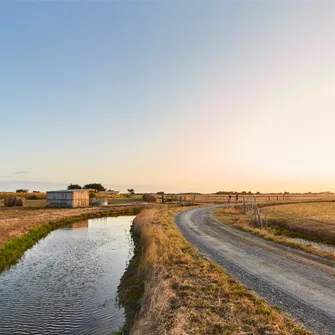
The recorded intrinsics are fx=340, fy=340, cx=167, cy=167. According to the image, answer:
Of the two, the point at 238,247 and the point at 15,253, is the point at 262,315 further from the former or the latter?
the point at 15,253

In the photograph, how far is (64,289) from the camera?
18.2m

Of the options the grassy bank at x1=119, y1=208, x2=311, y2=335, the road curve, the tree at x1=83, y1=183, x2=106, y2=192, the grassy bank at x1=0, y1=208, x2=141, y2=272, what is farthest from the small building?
the tree at x1=83, y1=183, x2=106, y2=192

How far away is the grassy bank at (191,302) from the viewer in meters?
10.4

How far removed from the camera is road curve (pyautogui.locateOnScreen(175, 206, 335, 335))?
1202 cm

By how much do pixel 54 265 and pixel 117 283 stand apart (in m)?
6.20

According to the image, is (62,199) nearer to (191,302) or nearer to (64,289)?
(64,289)

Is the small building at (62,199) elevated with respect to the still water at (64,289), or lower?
elevated

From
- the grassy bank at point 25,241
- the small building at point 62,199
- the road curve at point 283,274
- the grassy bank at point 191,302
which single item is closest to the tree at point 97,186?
the small building at point 62,199

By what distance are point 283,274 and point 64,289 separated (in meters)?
11.5

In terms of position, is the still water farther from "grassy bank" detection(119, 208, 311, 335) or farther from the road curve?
the road curve

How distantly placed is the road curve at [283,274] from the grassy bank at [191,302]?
34.2 inches

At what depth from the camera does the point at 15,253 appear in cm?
2603

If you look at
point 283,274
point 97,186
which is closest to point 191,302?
point 283,274

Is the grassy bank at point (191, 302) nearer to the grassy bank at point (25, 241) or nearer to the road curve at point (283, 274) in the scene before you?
the road curve at point (283, 274)
